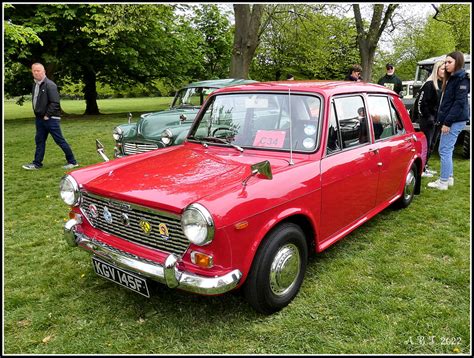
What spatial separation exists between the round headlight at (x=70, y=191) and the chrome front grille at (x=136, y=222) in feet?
0.18

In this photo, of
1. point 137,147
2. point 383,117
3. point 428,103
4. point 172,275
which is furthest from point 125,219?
point 428,103

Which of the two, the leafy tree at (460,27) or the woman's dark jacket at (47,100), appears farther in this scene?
the leafy tree at (460,27)

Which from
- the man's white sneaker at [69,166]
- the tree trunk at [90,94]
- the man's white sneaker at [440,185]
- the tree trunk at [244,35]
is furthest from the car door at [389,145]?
the tree trunk at [90,94]

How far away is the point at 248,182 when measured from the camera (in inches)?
116

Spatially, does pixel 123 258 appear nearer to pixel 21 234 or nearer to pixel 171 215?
pixel 171 215

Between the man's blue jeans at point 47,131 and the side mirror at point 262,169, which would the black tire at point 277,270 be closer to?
the side mirror at point 262,169

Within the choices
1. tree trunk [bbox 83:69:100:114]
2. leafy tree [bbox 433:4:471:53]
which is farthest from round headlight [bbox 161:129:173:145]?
leafy tree [bbox 433:4:471:53]

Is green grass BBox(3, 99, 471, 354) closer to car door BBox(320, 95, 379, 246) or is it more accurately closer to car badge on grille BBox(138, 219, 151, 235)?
car door BBox(320, 95, 379, 246)

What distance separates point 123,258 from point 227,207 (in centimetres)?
94

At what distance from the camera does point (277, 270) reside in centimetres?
306

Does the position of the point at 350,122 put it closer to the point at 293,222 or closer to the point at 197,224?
the point at 293,222

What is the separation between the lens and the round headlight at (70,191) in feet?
11.2

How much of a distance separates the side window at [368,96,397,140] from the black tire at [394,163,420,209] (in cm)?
81

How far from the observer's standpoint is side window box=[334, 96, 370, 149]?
387 cm
